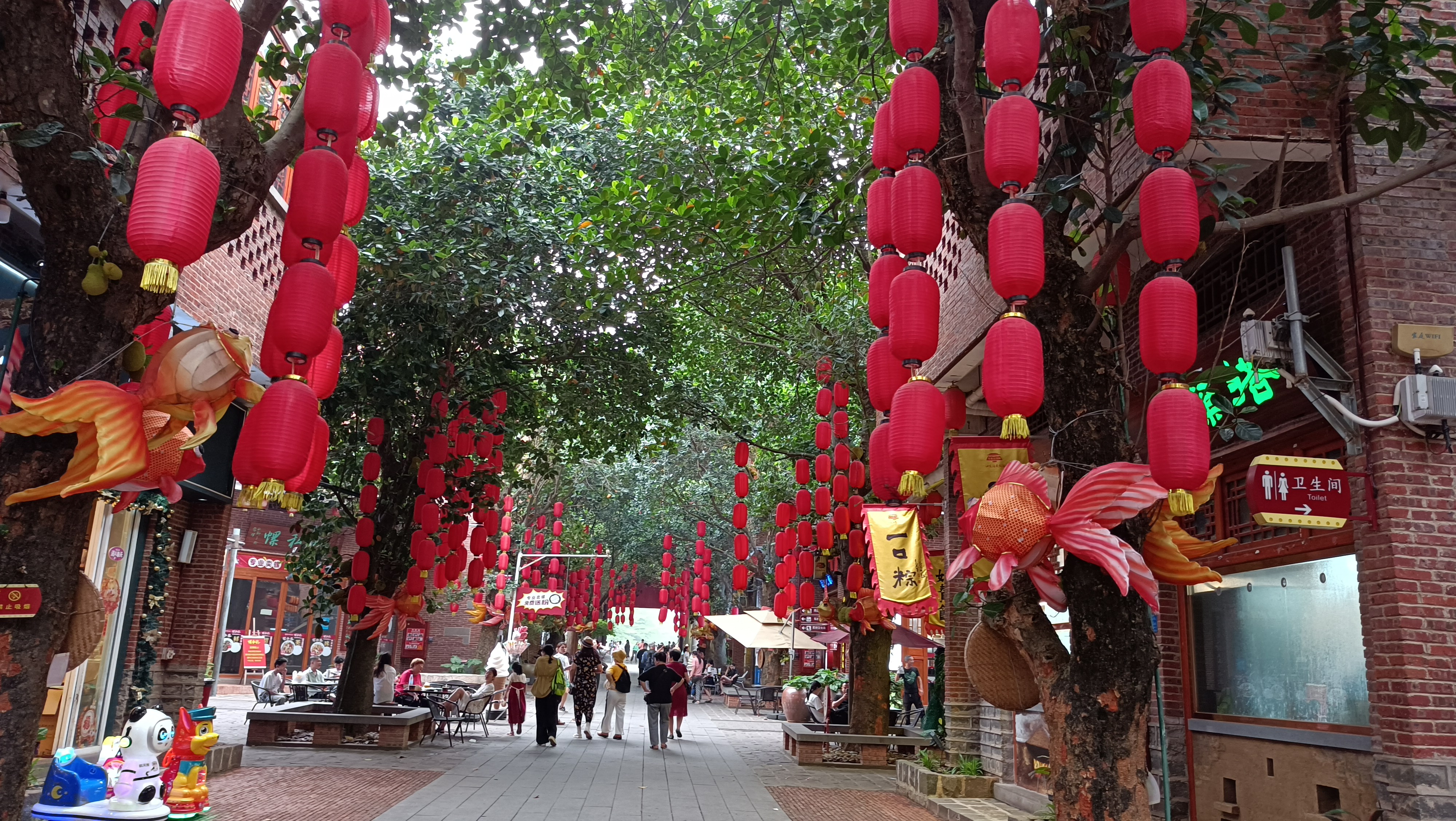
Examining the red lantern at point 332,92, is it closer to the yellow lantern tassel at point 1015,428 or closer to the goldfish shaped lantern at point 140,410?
the goldfish shaped lantern at point 140,410

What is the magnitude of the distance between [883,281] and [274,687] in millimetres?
20062

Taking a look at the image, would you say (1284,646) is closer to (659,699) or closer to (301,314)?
(301,314)

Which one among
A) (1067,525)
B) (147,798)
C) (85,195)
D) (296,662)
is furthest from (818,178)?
(296,662)

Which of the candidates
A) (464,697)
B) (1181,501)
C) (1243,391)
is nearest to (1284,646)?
(1243,391)

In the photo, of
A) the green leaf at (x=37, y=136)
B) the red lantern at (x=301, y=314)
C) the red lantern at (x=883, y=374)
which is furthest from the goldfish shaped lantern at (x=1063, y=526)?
the green leaf at (x=37, y=136)

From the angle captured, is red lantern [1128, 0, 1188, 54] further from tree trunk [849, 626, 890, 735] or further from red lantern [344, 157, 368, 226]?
tree trunk [849, 626, 890, 735]

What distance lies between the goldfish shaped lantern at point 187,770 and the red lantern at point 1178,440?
719 centimetres

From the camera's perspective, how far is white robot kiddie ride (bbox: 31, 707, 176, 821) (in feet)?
20.5

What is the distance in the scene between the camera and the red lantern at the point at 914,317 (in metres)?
5.95

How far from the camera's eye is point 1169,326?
529 cm

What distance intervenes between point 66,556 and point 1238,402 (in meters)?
7.32

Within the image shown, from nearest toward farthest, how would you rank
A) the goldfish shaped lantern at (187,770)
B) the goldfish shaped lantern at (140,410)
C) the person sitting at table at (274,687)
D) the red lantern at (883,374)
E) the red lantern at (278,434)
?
the goldfish shaped lantern at (140,410) → the red lantern at (278,434) → the red lantern at (883,374) → the goldfish shaped lantern at (187,770) → the person sitting at table at (274,687)

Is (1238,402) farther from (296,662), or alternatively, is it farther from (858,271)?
(296,662)

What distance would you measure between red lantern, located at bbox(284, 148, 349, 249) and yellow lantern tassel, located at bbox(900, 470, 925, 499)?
11.6ft
